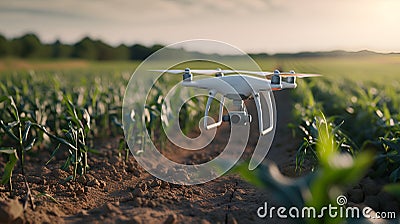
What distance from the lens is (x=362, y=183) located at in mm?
3613

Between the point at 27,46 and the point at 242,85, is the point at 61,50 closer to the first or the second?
the point at 27,46

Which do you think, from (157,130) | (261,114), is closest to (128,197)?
(261,114)

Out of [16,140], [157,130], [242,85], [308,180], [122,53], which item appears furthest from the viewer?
[122,53]

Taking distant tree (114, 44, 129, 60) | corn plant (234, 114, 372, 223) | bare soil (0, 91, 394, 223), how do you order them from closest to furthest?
corn plant (234, 114, 372, 223)
bare soil (0, 91, 394, 223)
distant tree (114, 44, 129, 60)

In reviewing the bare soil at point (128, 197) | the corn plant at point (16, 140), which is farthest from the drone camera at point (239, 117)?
the corn plant at point (16, 140)

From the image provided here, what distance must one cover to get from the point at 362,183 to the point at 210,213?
178cm

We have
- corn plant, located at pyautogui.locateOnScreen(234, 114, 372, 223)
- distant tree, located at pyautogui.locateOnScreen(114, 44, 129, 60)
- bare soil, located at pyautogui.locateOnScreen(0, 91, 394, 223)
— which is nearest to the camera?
corn plant, located at pyautogui.locateOnScreen(234, 114, 372, 223)

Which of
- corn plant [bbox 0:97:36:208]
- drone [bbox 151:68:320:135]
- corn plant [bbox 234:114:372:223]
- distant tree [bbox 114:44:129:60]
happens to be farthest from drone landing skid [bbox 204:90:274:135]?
distant tree [bbox 114:44:129:60]

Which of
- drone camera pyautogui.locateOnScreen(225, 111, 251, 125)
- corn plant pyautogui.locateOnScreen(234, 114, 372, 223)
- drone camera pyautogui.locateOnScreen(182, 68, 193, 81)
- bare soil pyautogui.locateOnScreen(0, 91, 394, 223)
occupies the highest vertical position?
drone camera pyautogui.locateOnScreen(182, 68, 193, 81)

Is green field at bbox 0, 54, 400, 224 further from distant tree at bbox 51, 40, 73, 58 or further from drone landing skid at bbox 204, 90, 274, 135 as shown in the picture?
distant tree at bbox 51, 40, 73, 58

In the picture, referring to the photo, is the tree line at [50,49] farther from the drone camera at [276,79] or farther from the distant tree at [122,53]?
the drone camera at [276,79]

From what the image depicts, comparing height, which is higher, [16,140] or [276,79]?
[276,79]

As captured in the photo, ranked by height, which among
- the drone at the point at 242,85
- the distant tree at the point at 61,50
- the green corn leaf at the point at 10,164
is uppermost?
the distant tree at the point at 61,50

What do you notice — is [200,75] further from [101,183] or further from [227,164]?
[101,183]
